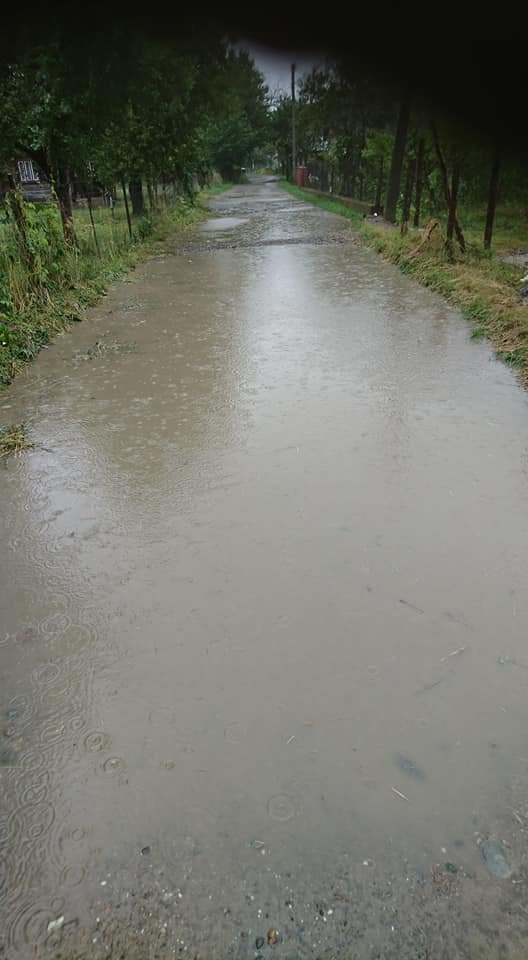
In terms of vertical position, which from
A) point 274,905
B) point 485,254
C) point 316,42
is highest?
point 316,42

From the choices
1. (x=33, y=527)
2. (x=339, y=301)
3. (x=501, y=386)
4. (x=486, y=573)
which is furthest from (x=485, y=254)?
(x=33, y=527)

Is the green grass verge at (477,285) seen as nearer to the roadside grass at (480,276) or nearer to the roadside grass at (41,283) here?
the roadside grass at (480,276)

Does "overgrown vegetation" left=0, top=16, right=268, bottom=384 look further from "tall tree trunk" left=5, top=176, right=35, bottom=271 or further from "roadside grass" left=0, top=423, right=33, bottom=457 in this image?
"roadside grass" left=0, top=423, right=33, bottom=457

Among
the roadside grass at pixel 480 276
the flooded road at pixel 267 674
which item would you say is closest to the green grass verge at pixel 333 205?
the roadside grass at pixel 480 276

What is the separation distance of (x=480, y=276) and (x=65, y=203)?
21.7 feet

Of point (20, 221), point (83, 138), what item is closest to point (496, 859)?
point (20, 221)

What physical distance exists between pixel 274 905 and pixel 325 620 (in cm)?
106

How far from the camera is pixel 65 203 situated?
9.48 metres

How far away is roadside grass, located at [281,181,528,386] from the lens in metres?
5.57

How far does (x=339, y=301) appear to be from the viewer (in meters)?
7.54

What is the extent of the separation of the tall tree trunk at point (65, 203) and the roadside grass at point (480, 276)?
16.9 ft

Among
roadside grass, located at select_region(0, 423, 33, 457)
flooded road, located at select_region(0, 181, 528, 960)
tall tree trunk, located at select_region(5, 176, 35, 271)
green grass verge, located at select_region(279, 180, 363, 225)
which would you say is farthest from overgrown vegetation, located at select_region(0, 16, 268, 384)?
green grass verge, located at select_region(279, 180, 363, 225)

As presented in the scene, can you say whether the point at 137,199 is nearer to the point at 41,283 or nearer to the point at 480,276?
the point at 41,283

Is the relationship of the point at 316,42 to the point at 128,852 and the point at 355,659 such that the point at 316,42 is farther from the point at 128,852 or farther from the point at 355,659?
the point at 355,659
